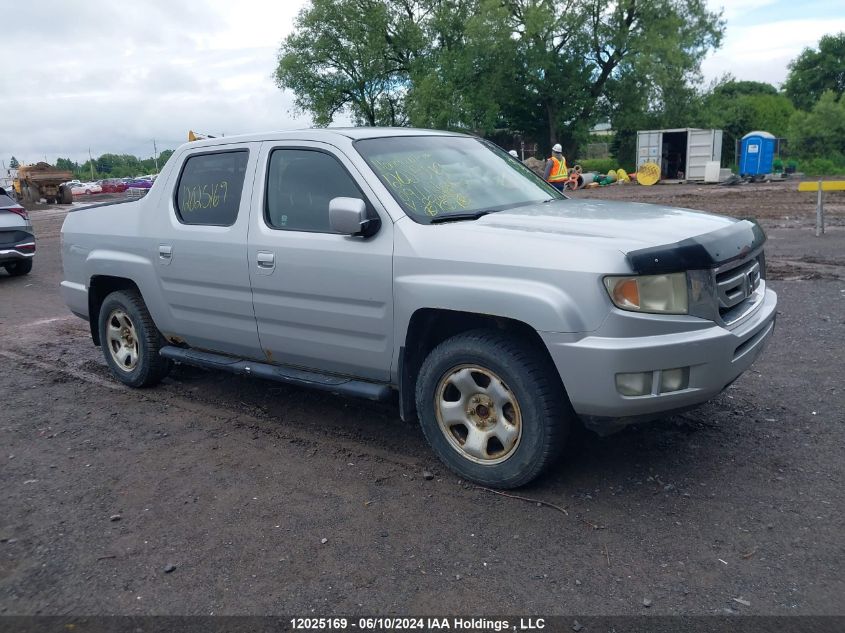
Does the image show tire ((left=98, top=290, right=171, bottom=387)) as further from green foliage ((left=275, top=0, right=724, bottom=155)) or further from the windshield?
green foliage ((left=275, top=0, right=724, bottom=155))

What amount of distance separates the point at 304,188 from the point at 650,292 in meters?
2.24

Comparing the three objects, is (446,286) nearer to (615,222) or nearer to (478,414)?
(478,414)

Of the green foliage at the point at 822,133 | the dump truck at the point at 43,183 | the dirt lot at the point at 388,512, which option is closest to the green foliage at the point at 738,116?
the green foliage at the point at 822,133

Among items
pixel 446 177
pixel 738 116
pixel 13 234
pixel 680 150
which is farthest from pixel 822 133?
pixel 446 177

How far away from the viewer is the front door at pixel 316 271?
4133 mm

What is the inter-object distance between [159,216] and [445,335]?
2513 mm

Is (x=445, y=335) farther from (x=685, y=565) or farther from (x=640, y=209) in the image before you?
(x=685, y=565)

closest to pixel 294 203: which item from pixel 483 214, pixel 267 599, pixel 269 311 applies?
pixel 269 311

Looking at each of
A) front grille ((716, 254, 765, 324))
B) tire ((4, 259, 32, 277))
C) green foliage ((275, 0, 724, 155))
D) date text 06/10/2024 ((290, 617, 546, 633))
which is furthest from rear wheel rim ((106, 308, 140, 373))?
green foliage ((275, 0, 724, 155))

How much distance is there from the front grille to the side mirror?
184cm

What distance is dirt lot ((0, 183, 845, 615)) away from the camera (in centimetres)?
305

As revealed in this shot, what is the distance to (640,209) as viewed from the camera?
4375mm

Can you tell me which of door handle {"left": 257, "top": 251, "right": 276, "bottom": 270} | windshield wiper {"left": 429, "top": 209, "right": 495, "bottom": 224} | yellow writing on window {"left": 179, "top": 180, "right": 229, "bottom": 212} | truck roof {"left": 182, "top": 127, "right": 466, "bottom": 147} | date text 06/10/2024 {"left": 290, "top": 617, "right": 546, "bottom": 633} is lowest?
date text 06/10/2024 {"left": 290, "top": 617, "right": 546, "bottom": 633}

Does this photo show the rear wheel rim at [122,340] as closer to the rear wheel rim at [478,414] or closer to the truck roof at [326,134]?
the truck roof at [326,134]
